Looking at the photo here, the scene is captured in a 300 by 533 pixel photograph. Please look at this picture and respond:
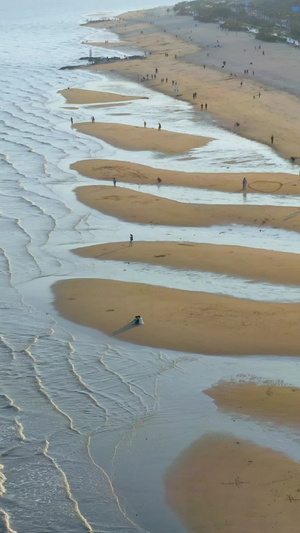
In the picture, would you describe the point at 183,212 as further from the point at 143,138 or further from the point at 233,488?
the point at 233,488

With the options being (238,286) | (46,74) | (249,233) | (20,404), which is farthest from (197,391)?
(46,74)

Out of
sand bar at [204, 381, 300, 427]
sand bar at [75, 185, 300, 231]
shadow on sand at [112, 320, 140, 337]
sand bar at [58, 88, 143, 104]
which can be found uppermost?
sand bar at [204, 381, 300, 427]

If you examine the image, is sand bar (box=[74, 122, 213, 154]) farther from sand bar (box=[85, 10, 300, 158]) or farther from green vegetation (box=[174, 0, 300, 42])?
green vegetation (box=[174, 0, 300, 42])

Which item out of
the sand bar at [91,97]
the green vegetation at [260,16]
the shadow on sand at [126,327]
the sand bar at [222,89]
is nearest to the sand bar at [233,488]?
the shadow on sand at [126,327]

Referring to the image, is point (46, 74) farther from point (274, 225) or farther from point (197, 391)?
point (197, 391)

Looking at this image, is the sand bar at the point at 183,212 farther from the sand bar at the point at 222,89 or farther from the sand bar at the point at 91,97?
the sand bar at the point at 91,97

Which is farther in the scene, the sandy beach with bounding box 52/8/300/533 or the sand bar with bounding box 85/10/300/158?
the sand bar with bounding box 85/10/300/158

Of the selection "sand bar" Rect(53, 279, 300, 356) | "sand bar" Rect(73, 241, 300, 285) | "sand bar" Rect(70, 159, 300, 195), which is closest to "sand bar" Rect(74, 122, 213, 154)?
"sand bar" Rect(70, 159, 300, 195)
